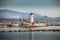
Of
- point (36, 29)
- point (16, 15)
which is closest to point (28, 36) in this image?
point (36, 29)

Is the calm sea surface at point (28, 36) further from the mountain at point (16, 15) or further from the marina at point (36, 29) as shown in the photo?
the mountain at point (16, 15)

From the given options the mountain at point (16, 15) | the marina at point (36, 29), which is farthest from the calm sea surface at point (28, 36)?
the mountain at point (16, 15)

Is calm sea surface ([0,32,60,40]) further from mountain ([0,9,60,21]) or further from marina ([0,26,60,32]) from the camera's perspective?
mountain ([0,9,60,21])

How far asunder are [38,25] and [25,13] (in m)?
0.38

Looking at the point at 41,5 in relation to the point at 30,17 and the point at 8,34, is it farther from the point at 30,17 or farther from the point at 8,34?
the point at 8,34

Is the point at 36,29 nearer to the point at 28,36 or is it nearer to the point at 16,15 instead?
the point at 28,36

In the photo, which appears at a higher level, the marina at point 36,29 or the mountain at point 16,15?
the mountain at point 16,15

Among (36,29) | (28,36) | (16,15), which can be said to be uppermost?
(16,15)

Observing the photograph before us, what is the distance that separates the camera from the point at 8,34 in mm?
3500

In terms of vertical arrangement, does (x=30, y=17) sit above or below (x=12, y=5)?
below

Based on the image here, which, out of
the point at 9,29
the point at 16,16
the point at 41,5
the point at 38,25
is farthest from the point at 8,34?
the point at 41,5

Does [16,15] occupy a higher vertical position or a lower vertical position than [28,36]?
higher

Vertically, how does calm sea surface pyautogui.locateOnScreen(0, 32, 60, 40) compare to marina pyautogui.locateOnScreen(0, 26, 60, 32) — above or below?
below

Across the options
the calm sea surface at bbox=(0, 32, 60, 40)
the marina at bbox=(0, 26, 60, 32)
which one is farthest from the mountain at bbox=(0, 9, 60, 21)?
the calm sea surface at bbox=(0, 32, 60, 40)
